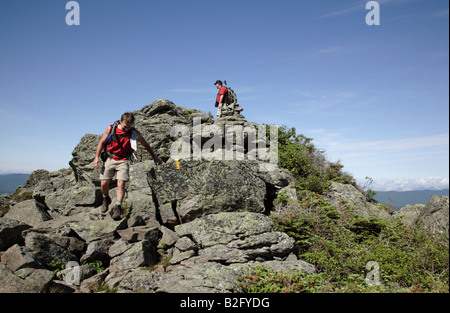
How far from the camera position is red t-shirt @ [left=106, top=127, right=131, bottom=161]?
32.1 ft

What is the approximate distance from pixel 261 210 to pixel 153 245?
15.0 feet

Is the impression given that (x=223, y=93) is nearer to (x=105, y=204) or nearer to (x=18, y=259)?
(x=105, y=204)

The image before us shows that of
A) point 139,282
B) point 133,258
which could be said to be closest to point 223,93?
point 133,258

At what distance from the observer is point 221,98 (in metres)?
22.1

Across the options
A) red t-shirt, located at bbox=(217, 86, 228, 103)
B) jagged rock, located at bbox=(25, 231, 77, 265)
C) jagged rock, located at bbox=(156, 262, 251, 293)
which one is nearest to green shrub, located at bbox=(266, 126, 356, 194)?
red t-shirt, located at bbox=(217, 86, 228, 103)

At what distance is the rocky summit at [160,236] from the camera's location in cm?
793

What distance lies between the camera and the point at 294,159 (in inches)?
712

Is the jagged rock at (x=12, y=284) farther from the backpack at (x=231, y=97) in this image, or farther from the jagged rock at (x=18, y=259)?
the backpack at (x=231, y=97)

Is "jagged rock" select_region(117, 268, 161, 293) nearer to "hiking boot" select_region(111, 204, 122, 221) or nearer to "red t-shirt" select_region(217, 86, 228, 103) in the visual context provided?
"hiking boot" select_region(111, 204, 122, 221)

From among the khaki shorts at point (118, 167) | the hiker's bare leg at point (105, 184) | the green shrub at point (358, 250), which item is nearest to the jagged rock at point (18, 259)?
the hiker's bare leg at point (105, 184)

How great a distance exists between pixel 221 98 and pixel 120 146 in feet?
44.0

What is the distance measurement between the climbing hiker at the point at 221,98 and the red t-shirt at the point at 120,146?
501 inches
